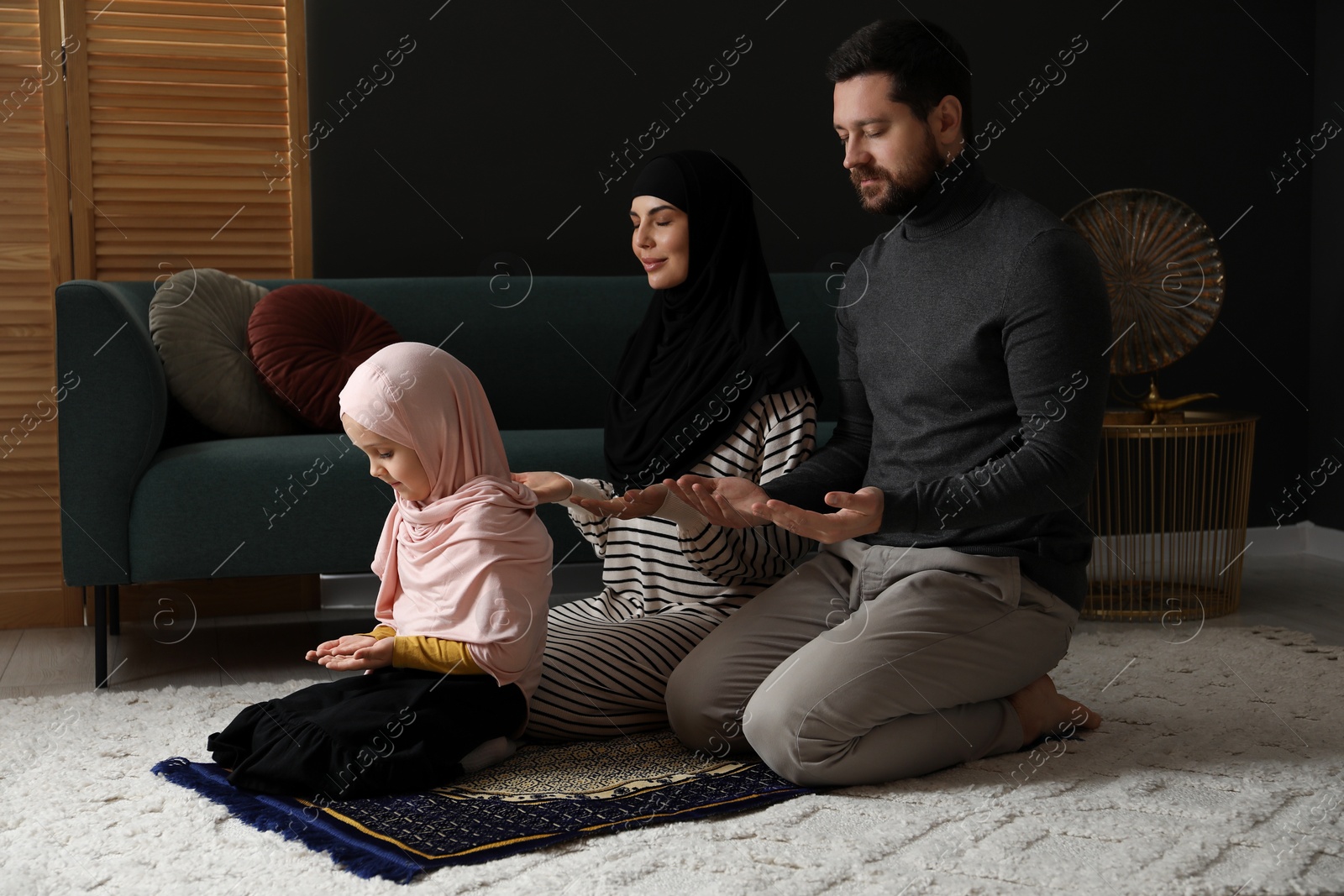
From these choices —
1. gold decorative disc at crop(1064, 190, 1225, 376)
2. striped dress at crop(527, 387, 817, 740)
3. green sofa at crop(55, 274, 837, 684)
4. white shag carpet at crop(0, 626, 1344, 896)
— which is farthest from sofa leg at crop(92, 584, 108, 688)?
gold decorative disc at crop(1064, 190, 1225, 376)

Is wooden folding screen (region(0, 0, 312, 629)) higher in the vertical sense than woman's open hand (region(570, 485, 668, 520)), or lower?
higher

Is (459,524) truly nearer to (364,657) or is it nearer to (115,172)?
(364,657)

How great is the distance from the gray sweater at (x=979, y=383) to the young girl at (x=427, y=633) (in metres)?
0.44

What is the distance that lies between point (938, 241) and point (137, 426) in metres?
1.52

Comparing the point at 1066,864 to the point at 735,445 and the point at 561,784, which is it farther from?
the point at 735,445

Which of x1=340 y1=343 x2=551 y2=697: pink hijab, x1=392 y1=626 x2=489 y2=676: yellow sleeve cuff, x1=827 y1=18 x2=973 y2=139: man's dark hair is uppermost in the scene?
x1=827 y1=18 x2=973 y2=139: man's dark hair

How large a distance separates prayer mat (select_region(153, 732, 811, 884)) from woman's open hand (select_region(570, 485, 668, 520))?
365 millimetres

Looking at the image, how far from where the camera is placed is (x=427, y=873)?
1318mm

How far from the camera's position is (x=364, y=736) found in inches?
60.9

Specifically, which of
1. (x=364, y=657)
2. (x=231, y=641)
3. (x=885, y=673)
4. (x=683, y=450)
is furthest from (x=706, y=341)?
(x=231, y=641)

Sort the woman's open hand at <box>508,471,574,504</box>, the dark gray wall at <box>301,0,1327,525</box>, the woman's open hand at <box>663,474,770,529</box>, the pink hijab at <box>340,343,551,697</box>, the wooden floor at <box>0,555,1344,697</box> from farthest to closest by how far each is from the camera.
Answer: the dark gray wall at <box>301,0,1327,525</box> → the wooden floor at <box>0,555,1344,697</box> → the woman's open hand at <box>508,471,574,504</box> → the pink hijab at <box>340,343,551,697</box> → the woman's open hand at <box>663,474,770,529</box>

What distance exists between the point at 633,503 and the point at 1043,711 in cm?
70

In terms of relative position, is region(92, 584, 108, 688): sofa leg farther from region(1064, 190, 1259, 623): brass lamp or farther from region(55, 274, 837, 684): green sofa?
region(1064, 190, 1259, 623): brass lamp

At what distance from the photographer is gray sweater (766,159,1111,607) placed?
1.57m
